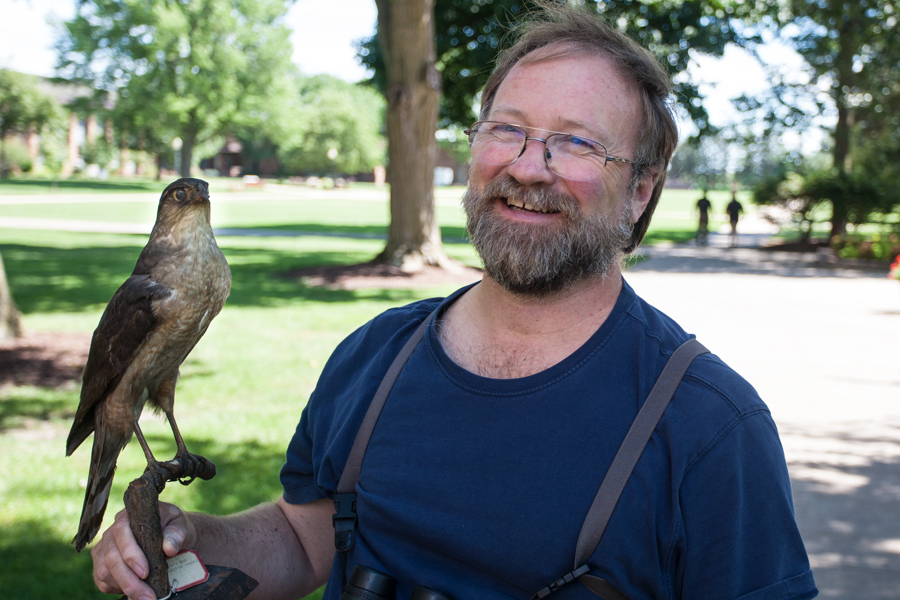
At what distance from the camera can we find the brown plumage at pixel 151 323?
4.74 ft

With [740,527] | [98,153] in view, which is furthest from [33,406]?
[98,153]

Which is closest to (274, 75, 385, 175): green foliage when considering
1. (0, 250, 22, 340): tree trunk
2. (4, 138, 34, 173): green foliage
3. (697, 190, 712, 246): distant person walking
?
(4, 138, 34, 173): green foliage

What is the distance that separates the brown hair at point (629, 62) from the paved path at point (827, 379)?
3.23 meters

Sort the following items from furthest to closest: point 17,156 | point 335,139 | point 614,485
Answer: point 335,139, point 17,156, point 614,485

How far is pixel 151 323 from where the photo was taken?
1.49 metres

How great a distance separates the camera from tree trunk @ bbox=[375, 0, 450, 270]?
45.3ft

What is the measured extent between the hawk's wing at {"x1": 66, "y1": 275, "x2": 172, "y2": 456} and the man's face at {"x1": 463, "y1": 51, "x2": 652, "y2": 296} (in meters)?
0.96

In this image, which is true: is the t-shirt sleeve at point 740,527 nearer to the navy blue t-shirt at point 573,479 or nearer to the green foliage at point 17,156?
the navy blue t-shirt at point 573,479

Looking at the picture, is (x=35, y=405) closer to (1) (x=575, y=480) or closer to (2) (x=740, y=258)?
(1) (x=575, y=480)

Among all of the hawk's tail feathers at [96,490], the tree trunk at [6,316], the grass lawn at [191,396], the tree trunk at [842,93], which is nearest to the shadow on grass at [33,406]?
the grass lawn at [191,396]

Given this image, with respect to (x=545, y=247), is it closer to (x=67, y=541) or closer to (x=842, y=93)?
(x=67, y=541)

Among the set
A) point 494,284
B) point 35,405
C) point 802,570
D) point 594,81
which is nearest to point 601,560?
point 802,570

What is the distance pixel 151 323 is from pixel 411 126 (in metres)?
13.3

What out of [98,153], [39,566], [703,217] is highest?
[98,153]
